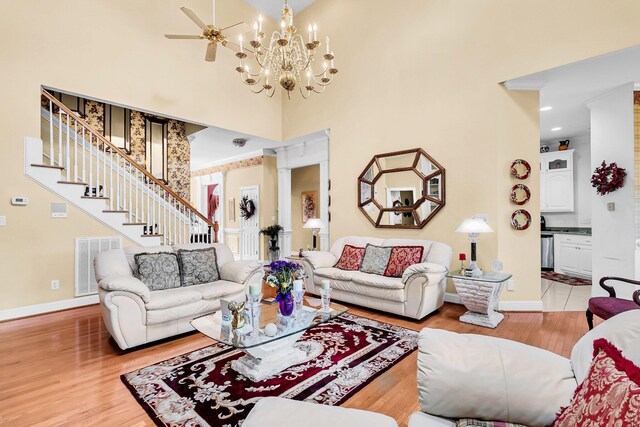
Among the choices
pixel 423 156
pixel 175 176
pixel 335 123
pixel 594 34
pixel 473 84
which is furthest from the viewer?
pixel 175 176

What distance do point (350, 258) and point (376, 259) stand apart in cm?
48

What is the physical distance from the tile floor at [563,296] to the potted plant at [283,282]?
3.62 m

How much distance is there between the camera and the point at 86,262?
4.39m

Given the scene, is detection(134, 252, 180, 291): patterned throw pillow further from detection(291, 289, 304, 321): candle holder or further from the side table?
the side table

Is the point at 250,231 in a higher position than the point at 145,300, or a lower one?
higher

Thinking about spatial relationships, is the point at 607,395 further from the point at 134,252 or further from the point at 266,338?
the point at 134,252

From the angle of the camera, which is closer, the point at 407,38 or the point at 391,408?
the point at 391,408

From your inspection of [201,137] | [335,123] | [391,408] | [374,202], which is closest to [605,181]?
[374,202]

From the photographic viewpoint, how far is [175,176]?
21.6ft

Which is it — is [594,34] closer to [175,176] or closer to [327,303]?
[327,303]

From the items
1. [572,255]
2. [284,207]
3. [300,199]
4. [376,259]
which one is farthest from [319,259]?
[572,255]

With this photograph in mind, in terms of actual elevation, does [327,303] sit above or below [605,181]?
below

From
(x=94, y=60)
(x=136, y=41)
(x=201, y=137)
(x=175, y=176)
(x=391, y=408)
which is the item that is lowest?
(x=391, y=408)

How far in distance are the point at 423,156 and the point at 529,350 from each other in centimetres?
371
